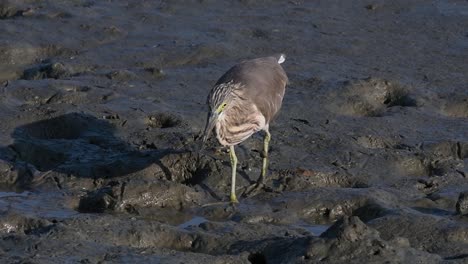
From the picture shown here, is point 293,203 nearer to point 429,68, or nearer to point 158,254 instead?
point 158,254

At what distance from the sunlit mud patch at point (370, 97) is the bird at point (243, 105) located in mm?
1292

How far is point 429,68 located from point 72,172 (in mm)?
4859

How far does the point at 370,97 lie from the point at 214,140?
2.14 metres

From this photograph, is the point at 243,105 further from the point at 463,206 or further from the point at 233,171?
the point at 463,206

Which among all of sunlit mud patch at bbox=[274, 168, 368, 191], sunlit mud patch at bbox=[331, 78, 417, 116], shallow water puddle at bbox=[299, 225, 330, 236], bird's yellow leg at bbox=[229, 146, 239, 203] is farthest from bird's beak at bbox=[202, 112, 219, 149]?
sunlit mud patch at bbox=[331, 78, 417, 116]

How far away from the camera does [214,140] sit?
401 inches

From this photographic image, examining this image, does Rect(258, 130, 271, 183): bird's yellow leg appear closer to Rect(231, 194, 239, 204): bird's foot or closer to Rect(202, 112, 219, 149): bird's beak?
Rect(231, 194, 239, 204): bird's foot

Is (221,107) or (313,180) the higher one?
(221,107)

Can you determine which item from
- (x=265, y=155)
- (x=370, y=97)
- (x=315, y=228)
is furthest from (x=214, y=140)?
(x=370, y=97)

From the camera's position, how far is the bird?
9039mm

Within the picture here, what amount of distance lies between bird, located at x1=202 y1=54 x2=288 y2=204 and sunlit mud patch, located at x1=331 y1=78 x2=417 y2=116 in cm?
129

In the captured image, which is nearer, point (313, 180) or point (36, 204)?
point (36, 204)

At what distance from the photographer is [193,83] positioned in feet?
38.8

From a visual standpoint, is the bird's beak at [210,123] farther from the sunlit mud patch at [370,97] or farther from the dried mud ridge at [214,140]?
the sunlit mud patch at [370,97]
